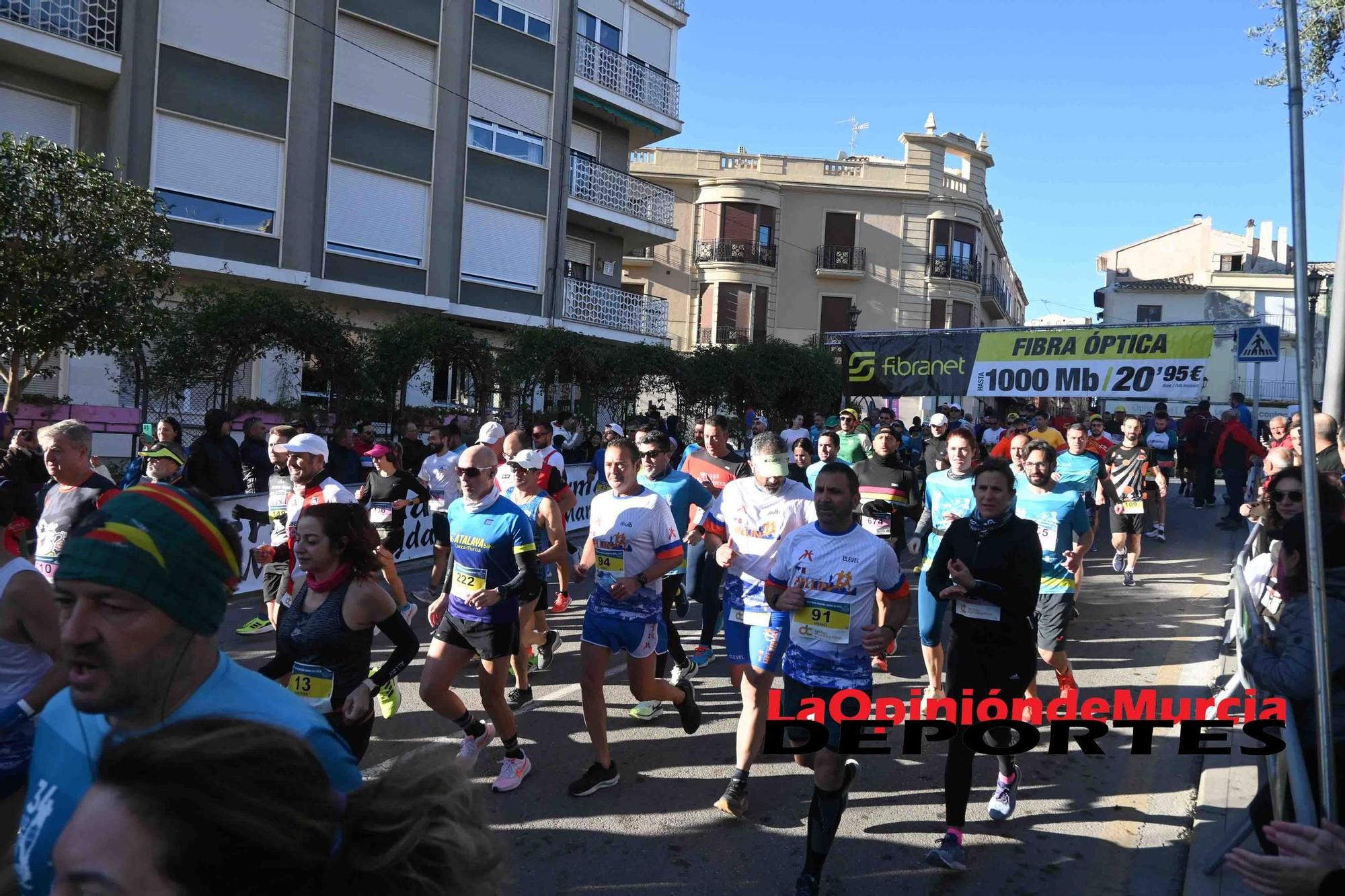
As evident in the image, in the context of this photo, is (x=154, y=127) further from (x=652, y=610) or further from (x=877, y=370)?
(x=652, y=610)

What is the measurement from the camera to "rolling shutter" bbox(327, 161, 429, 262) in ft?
70.4

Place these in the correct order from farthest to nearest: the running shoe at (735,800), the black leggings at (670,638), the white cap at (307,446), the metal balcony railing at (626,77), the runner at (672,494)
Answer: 1. the metal balcony railing at (626,77)
2. the runner at (672,494)
3. the black leggings at (670,638)
4. the white cap at (307,446)
5. the running shoe at (735,800)

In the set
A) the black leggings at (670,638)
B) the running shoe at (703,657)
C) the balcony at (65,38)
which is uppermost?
the balcony at (65,38)

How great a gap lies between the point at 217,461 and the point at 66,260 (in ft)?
13.6

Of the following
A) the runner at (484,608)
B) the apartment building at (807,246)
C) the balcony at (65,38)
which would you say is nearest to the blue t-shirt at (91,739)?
the runner at (484,608)

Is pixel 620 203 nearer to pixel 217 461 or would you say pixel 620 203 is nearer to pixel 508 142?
pixel 508 142

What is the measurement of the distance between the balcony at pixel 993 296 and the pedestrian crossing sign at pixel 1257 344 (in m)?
37.3

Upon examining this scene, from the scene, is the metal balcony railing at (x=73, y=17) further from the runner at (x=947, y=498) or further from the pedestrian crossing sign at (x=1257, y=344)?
the pedestrian crossing sign at (x=1257, y=344)

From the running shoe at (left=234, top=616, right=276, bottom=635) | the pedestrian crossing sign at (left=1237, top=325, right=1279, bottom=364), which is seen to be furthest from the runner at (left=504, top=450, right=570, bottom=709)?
the pedestrian crossing sign at (left=1237, top=325, right=1279, bottom=364)

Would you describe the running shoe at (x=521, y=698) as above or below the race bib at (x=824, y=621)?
below

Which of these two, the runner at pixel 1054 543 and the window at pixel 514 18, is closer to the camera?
the runner at pixel 1054 543

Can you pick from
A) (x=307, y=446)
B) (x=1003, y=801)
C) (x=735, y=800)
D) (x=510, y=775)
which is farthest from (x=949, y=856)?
(x=307, y=446)

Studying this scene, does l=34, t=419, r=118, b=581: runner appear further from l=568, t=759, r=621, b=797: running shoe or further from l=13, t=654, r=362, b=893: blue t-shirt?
l=13, t=654, r=362, b=893: blue t-shirt

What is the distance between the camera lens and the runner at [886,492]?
30.1 feet
